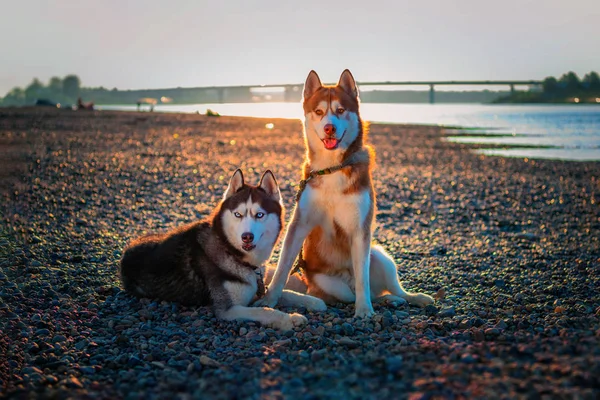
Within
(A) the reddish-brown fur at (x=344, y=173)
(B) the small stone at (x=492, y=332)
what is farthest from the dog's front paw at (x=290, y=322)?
(B) the small stone at (x=492, y=332)

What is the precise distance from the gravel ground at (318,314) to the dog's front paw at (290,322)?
4.2 inches

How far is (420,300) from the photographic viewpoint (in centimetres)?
648

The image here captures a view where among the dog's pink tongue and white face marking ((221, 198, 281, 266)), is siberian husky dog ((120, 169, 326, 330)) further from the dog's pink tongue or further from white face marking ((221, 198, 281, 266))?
the dog's pink tongue

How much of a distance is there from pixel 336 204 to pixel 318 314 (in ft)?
3.88

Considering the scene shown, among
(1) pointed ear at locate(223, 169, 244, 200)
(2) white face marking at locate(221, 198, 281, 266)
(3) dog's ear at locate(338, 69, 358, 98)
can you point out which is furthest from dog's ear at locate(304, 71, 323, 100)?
(2) white face marking at locate(221, 198, 281, 266)

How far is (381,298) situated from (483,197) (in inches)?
342

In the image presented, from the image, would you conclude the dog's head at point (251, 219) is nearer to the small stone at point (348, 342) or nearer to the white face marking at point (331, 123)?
the white face marking at point (331, 123)

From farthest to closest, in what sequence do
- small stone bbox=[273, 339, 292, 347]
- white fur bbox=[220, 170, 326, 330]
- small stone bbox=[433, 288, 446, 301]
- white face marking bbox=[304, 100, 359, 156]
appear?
1. small stone bbox=[433, 288, 446, 301]
2. white face marking bbox=[304, 100, 359, 156]
3. white fur bbox=[220, 170, 326, 330]
4. small stone bbox=[273, 339, 292, 347]

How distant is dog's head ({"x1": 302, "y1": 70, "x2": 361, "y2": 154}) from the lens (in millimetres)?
5922

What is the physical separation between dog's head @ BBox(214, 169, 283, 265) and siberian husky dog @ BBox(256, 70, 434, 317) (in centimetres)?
22

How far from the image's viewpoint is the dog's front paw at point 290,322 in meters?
5.55

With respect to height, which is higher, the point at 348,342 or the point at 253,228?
the point at 253,228

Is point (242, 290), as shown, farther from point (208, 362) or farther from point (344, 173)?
point (344, 173)

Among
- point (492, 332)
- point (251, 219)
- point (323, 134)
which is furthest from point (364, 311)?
point (323, 134)
